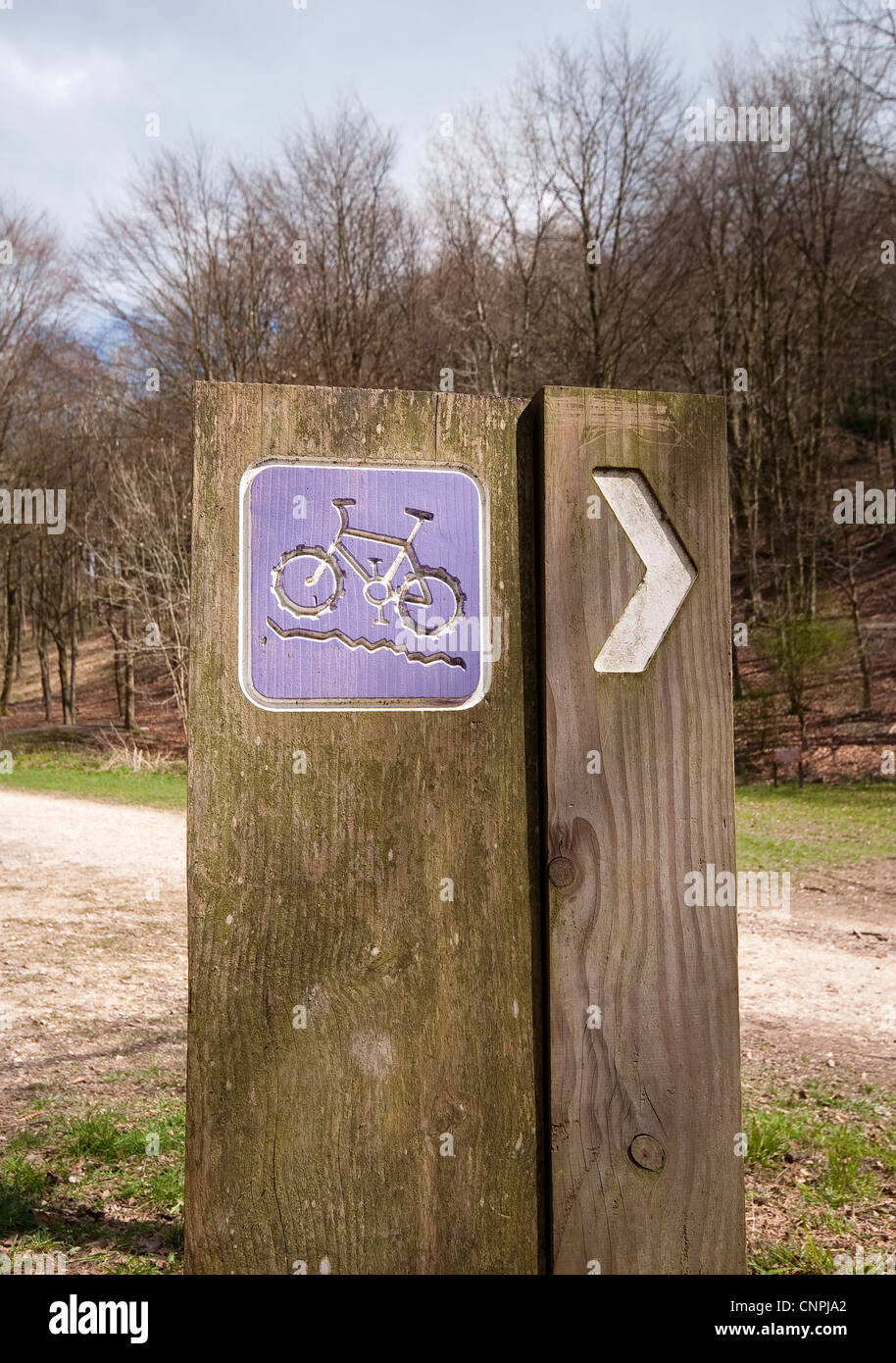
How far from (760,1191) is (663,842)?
227 centimetres

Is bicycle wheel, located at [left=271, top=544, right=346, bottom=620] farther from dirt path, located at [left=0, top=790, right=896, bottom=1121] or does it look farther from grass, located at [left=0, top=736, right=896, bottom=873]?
grass, located at [left=0, top=736, right=896, bottom=873]

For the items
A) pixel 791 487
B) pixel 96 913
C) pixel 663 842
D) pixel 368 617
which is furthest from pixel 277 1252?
pixel 791 487

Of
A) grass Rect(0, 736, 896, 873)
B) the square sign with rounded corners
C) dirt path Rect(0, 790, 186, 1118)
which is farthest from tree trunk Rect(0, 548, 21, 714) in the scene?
the square sign with rounded corners

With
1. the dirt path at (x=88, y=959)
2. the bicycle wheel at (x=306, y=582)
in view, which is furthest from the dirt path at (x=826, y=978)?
the bicycle wheel at (x=306, y=582)

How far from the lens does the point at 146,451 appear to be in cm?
2425

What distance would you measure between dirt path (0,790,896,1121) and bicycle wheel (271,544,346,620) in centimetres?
339

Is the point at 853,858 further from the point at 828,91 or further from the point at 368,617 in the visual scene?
the point at 828,91

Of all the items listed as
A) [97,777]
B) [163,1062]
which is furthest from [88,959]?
[97,777]

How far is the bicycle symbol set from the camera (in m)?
1.56

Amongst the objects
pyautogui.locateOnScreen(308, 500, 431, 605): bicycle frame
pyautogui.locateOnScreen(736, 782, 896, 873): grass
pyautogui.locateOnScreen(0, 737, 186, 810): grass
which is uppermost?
pyautogui.locateOnScreen(308, 500, 431, 605): bicycle frame

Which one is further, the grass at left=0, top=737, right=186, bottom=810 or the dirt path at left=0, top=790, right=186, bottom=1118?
the grass at left=0, top=737, right=186, bottom=810

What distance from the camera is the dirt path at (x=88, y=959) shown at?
4.69 m

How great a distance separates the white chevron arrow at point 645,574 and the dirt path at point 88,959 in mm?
3550

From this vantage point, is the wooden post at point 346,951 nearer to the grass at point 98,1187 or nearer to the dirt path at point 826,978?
the grass at point 98,1187
